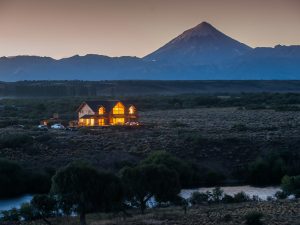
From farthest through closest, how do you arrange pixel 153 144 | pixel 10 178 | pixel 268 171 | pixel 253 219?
pixel 153 144, pixel 268 171, pixel 10 178, pixel 253 219

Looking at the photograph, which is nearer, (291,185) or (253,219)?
(253,219)

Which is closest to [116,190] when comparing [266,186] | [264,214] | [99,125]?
[264,214]

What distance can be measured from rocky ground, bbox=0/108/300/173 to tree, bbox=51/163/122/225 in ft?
58.5

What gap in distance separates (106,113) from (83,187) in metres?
46.8

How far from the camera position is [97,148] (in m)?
54.9

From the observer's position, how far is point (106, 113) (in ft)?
247

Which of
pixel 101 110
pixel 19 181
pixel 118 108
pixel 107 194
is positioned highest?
pixel 118 108

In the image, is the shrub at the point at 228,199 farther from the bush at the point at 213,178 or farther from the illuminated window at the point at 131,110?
the illuminated window at the point at 131,110

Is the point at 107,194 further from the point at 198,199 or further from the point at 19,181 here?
the point at 19,181

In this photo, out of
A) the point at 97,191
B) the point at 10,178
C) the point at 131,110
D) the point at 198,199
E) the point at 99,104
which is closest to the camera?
the point at 97,191

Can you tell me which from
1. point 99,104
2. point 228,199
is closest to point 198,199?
point 228,199

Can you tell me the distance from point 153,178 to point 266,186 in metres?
12.9

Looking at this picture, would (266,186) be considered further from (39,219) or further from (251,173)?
(39,219)

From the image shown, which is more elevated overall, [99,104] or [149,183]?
[99,104]
